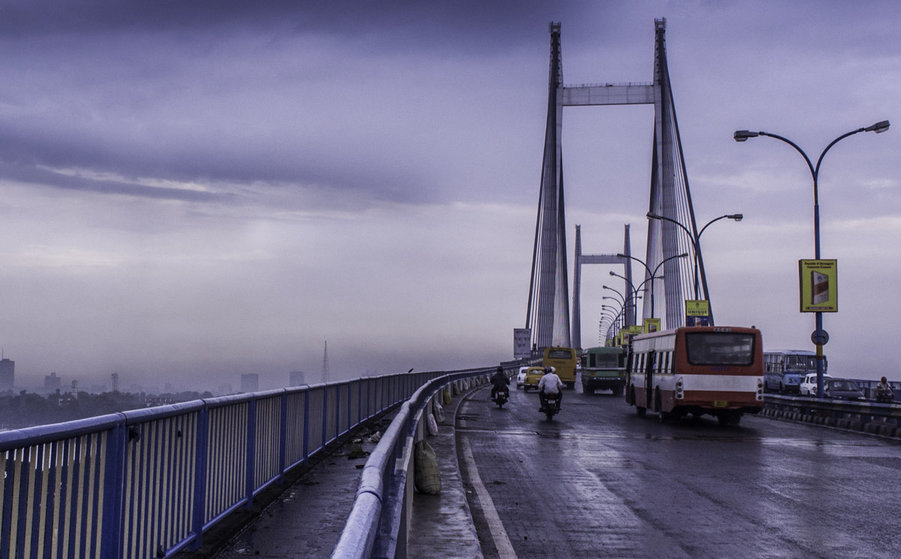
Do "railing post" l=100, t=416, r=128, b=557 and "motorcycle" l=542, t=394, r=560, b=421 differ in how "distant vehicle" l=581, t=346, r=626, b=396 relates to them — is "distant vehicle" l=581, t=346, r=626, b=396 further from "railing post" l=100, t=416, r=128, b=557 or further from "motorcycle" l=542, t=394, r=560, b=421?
"railing post" l=100, t=416, r=128, b=557

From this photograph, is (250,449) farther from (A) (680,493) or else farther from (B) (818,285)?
(B) (818,285)

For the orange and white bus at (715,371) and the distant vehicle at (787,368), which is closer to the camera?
the orange and white bus at (715,371)

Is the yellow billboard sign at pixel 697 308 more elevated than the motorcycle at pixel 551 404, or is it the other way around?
the yellow billboard sign at pixel 697 308

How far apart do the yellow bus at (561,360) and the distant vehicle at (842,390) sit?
1479cm

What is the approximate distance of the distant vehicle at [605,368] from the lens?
48.7 m

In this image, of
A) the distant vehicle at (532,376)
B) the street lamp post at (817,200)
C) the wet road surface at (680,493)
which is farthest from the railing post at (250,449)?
the distant vehicle at (532,376)

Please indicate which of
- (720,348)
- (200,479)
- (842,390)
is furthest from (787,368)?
A: (200,479)

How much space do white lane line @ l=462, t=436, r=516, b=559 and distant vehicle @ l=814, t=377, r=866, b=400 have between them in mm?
36546

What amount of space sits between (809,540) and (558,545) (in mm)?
2395

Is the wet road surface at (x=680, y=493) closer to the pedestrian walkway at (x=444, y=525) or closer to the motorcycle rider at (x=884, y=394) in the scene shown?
the pedestrian walkway at (x=444, y=525)

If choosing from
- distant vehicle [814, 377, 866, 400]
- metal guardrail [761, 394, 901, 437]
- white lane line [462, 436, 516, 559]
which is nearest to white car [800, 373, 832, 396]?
distant vehicle [814, 377, 866, 400]

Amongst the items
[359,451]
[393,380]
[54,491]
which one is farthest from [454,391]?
[54,491]

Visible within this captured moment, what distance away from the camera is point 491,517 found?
9.99 metres

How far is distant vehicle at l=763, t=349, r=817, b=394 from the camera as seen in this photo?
188 feet
